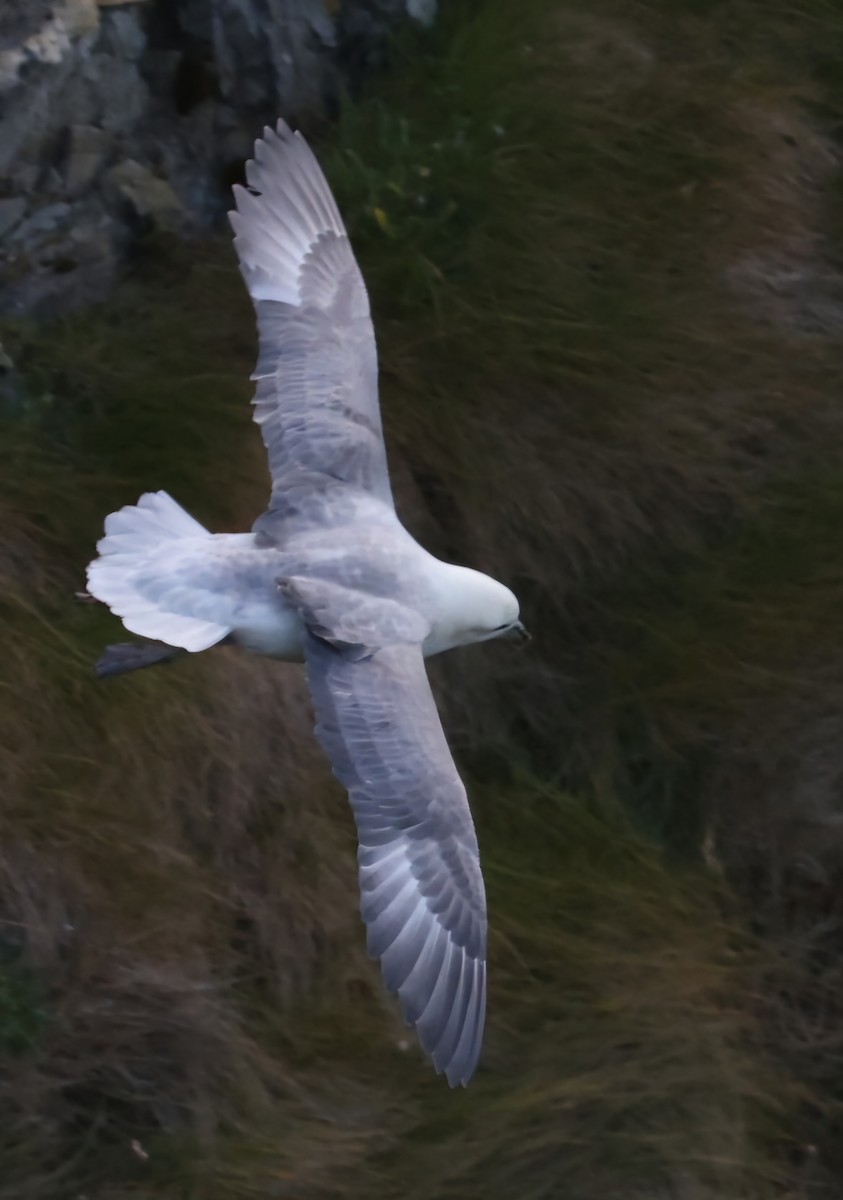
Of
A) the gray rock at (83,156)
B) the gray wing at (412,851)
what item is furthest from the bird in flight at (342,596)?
the gray rock at (83,156)

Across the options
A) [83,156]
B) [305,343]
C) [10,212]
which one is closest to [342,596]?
[305,343]

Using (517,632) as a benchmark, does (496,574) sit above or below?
below

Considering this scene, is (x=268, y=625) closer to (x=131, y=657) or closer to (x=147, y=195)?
(x=131, y=657)

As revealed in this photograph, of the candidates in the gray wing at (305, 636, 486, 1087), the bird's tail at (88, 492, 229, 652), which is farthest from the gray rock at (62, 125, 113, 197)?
the gray wing at (305, 636, 486, 1087)

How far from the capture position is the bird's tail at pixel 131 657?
142 inches

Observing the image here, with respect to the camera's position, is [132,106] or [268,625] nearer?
[268,625]

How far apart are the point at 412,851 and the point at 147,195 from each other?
247 cm

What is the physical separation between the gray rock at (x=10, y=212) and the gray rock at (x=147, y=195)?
32 centimetres

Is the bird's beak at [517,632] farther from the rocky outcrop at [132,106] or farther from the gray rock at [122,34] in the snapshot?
the gray rock at [122,34]

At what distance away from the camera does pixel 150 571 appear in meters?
3.46

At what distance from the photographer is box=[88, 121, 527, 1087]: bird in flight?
10.5 ft

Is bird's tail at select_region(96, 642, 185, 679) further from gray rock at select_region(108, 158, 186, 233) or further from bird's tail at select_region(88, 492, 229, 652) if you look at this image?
gray rock at select_region(108, 158, 186, 233)

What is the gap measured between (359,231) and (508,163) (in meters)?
0.52

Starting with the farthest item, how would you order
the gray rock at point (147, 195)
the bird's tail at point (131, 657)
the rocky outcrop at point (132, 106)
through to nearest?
the gray rock at point (147, 195) → the rocky outcrop at point (132, 106) → the bird's tail at point (131, 657)
